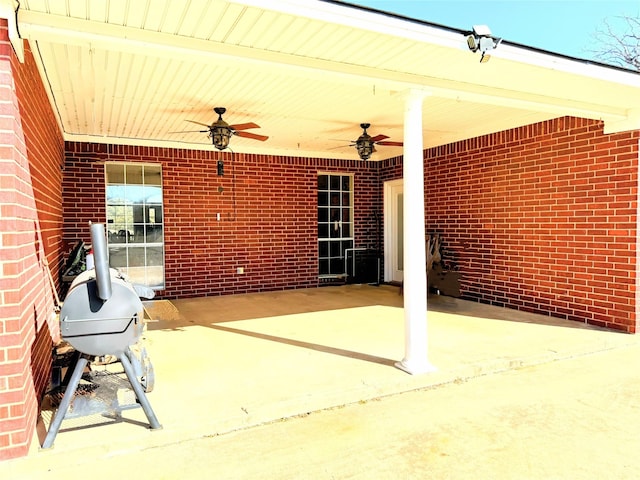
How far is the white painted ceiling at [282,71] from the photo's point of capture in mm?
2953

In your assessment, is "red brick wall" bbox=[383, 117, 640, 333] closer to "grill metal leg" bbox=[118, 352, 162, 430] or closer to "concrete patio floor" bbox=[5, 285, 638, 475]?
"concrete patio floor" bbox=[5, 285, 638, 475]

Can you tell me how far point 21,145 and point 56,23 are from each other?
830mm

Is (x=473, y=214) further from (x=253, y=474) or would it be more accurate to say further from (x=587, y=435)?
(x=253, y=474)

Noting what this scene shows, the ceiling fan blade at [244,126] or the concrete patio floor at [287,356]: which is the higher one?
the ceiling fan blade at [244,126]

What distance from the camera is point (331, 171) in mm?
9234

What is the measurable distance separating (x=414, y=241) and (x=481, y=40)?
5.72ft

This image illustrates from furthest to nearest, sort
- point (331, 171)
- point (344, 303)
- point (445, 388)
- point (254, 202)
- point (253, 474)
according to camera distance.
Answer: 1. point (331, 171)
2. point (254, 202)
3. point (344, 303)
4. point (445, 388)
5. point (253, 474)

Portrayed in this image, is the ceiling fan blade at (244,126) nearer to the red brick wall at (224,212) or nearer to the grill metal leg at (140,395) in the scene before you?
the red brick wall at (224,212)

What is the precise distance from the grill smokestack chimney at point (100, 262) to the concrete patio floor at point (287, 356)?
919mm

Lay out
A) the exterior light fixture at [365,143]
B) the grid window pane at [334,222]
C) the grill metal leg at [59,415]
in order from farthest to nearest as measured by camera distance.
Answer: the grid window pane at [334,222] → the exterior light fixture at [365,143] → the grill metal leg at [59,415]

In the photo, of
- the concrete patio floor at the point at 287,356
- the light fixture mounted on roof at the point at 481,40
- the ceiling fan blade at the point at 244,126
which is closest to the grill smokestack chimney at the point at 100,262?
the concrete patio floor at the point at 287,356

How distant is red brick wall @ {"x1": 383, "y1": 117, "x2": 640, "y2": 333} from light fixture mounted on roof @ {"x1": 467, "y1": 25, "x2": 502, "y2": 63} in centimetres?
301

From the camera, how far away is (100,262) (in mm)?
2773

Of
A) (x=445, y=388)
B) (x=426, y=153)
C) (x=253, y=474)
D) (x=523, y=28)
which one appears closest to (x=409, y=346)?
(x=445, y=388)
